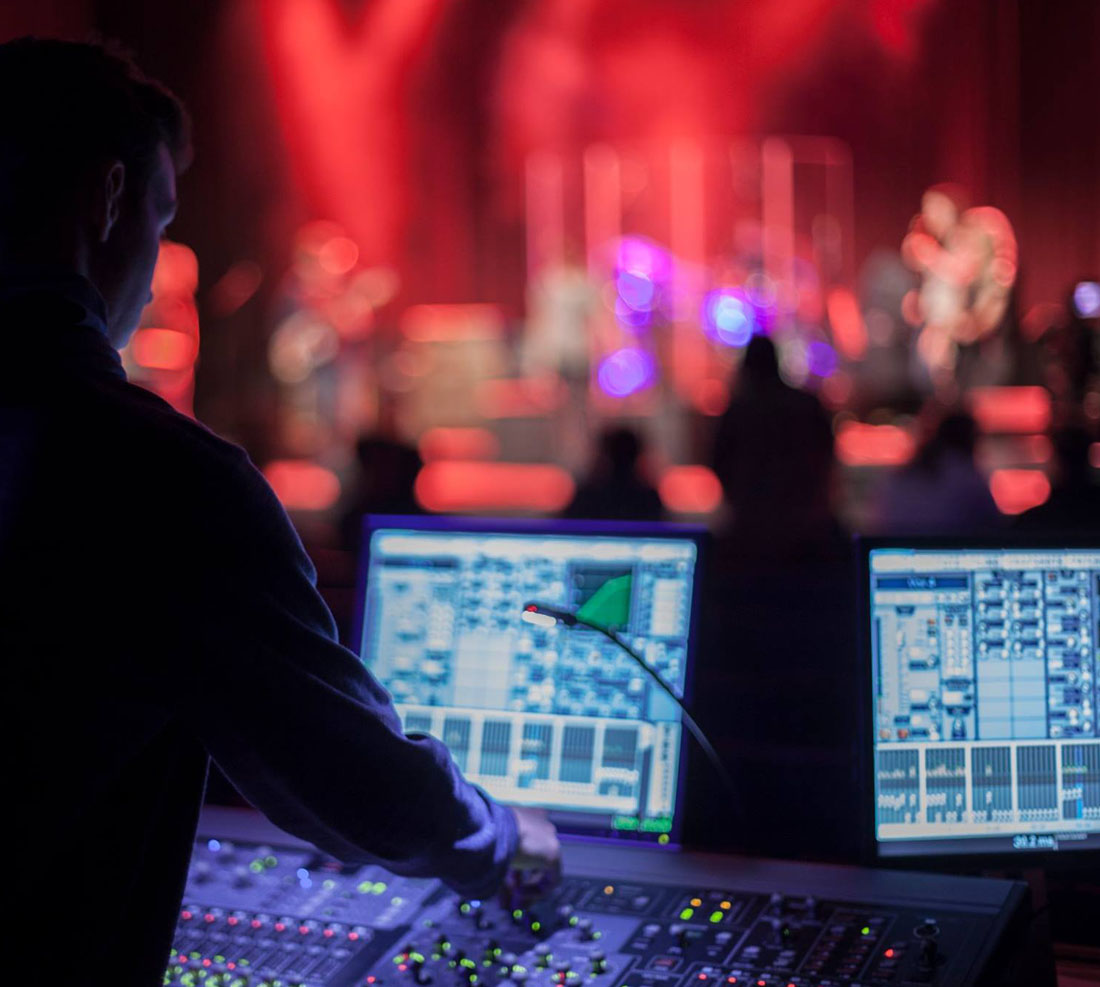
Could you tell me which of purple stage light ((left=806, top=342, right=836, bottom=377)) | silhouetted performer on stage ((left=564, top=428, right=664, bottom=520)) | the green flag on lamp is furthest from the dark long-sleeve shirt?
purple stage light ((left=806, top=342, right=836, bottom=377))

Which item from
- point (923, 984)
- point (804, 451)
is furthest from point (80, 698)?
point (804, 451)

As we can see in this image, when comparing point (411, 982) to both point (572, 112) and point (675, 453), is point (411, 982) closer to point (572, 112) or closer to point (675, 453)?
point (675, 453)

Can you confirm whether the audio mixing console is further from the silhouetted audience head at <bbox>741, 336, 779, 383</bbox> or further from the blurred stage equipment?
the blurred stage equipment

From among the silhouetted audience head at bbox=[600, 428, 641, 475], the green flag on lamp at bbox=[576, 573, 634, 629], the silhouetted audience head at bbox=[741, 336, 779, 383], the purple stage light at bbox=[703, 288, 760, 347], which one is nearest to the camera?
the green flag on lamp at bbox=[576, 573, 634, 629]

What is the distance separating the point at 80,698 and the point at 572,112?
975 cm

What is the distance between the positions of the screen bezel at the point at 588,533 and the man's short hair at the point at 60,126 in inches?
23.9

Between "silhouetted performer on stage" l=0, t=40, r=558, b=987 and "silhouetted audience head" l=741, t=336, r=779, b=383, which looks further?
"silhouetted audience head" l=741, t=336, r=779, b=383

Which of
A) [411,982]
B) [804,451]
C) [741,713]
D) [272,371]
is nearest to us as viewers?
[411,982]

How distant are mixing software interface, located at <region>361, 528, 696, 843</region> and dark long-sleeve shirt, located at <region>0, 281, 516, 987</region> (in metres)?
0.49

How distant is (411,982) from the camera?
1.19m

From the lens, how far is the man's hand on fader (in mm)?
1294

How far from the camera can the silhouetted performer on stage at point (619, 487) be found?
416cm

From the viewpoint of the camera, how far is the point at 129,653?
943mm

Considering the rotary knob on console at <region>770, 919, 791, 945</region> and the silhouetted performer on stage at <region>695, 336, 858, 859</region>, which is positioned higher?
the silhouetted performer on stage at <region>695, 336, 858, 859</region>
